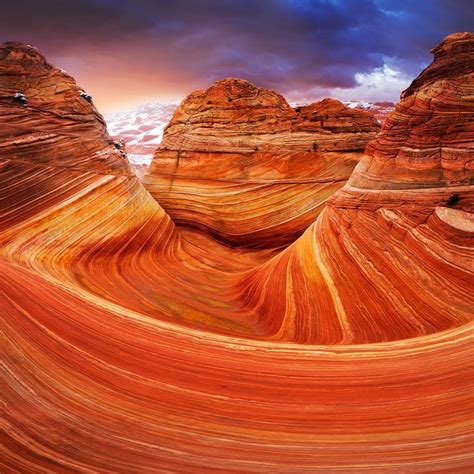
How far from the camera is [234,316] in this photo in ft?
15.3

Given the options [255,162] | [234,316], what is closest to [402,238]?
[234,316]

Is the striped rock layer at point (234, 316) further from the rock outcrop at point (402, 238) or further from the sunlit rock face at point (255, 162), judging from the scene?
the sunlit rock face at point (255, 162)

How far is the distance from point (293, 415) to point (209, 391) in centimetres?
63

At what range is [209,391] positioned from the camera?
8.44ft

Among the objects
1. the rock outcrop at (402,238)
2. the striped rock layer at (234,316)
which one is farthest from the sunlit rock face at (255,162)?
the rock outcrop at (402,238)

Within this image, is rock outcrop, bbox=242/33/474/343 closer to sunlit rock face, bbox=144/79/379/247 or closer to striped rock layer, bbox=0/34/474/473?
striped rock layer, bbox=0/34/474/473

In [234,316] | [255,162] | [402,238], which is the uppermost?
[255,162]

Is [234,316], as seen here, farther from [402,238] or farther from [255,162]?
[255,162]

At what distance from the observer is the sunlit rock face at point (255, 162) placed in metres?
8.88

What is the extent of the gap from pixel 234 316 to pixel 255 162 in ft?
18.4

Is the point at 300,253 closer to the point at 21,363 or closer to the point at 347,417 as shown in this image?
the point at 347,417

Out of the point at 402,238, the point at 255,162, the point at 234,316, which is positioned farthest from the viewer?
the point at 255,162

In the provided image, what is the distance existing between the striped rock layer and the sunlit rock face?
2.59 m

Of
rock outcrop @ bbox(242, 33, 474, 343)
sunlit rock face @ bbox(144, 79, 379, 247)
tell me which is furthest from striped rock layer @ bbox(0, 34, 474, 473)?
sunlit rock face @ bbox(144, 79, 379, 247)
